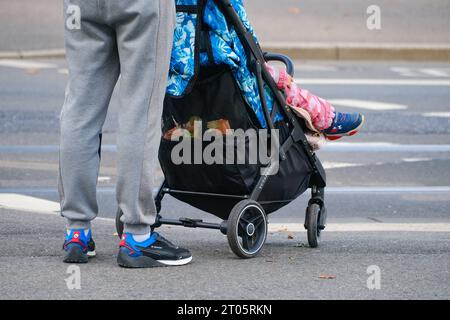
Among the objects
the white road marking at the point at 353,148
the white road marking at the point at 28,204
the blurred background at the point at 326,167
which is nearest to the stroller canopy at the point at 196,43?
the blurred background at the point at 326,167

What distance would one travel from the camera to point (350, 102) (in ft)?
38.2

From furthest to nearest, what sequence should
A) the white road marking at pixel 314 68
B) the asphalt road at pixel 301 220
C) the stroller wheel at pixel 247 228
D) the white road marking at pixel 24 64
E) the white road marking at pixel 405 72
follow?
the white road marking at pixel 314 68
the white road marking at pixel 24 64
the white road marking at pixel 405 72
the stroller wheel at pixel 247 228
the asphalt road at pixel 301 220

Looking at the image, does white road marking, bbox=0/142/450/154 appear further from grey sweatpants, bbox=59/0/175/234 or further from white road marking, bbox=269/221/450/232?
grey sweatpants, bbox=59/0/175/234

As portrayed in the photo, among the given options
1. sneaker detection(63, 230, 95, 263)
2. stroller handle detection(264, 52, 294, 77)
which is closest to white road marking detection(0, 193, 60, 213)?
sneaker detection(63, 230, 95, 263)

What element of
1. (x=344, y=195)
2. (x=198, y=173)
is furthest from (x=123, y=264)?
(x=344, y=195)

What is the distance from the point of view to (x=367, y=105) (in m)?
11.5

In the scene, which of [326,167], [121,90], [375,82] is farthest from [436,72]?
[121,90]

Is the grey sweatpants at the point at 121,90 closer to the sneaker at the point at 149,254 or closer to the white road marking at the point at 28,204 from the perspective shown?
the sneaker at the point at 149,254

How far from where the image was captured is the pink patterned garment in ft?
17.7

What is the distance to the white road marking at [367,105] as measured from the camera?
1134 centimetres

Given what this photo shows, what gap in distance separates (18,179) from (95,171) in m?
3.18

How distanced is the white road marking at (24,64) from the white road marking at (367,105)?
433 centimetres

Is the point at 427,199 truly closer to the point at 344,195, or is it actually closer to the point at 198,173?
the point at 344,195

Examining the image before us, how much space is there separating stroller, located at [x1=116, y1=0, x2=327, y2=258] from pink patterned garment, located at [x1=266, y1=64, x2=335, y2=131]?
60 mm
